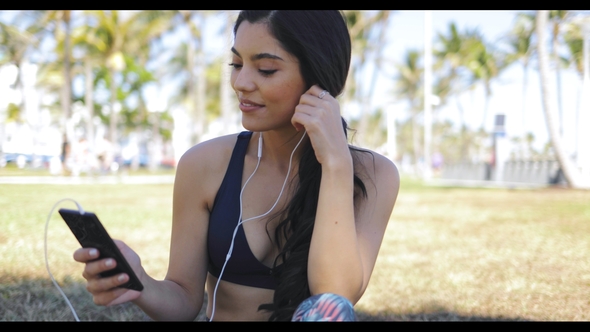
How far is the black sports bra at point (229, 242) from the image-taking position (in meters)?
2.15

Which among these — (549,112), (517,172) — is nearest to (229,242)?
(549,112)

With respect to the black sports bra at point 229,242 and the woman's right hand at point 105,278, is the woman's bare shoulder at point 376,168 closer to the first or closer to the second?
the black sports bra at point 229,242

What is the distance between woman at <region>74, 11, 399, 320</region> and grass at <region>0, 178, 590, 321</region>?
1481 mm

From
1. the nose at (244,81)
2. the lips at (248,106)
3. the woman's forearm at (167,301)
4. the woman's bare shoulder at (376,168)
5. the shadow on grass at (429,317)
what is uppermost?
the nose at (244,81)

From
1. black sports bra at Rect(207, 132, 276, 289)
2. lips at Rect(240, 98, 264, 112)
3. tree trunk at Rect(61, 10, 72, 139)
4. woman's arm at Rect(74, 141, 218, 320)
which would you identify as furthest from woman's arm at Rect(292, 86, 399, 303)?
tree trunk at Rect(61, 10, 72, 139)

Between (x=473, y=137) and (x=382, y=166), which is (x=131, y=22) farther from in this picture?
(x=473, y=137)

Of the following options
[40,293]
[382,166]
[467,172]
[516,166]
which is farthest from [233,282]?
[467,172]

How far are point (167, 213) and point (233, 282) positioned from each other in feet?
24.6

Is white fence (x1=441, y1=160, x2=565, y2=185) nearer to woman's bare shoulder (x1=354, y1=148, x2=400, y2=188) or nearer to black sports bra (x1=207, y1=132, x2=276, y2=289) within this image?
woman's bare shoulder (x1=354, y1=148, x2=400, y2=188)

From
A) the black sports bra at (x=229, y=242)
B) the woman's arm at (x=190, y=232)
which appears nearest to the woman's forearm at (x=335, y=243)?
the black sports bra at (x=229, y=242)

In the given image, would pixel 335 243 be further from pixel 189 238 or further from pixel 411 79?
pixel 411 79

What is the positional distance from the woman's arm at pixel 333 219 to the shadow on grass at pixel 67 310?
66.0 inches

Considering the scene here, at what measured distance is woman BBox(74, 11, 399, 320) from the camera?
197cm

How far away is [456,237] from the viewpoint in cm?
728
